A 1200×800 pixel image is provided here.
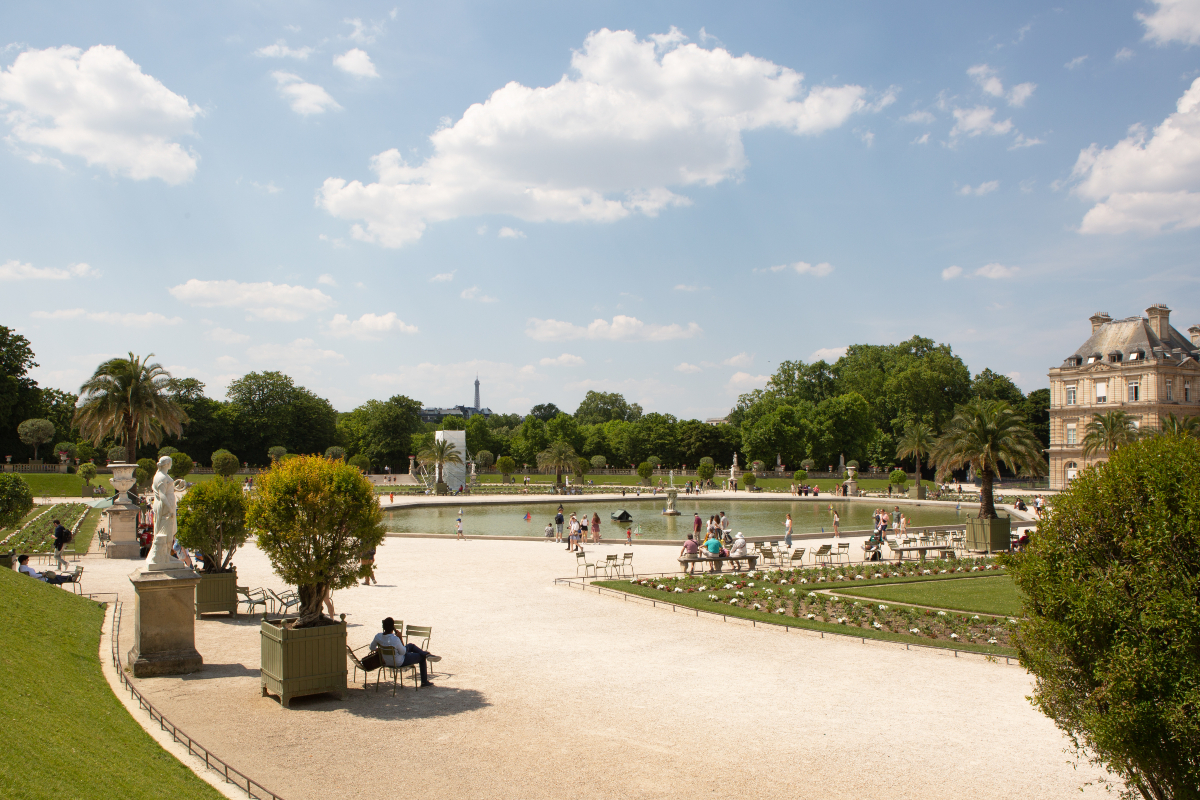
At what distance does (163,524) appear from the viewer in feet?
36.4


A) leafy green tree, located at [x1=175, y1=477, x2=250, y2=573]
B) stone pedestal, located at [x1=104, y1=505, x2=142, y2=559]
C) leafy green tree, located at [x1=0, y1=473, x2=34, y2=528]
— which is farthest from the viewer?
stone pedestal, located at [x1=104, y1=505, x2=142, y2=559]

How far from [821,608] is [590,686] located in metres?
7.01

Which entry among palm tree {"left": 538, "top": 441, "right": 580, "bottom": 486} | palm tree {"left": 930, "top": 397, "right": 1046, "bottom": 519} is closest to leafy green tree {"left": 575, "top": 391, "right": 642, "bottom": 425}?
palm tree {"left": 538, "top": 441, "right": 580, "bottom": 486}

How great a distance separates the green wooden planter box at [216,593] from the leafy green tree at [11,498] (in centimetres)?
1191

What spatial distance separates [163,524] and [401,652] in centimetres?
412

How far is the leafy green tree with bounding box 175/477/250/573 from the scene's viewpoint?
1477 centimetres

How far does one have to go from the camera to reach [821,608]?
15.5 metres

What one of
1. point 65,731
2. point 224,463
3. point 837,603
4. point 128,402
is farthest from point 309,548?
point 224,463

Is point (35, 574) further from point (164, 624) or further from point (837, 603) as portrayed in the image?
point (837, 603)

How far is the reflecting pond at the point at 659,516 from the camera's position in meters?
38.7

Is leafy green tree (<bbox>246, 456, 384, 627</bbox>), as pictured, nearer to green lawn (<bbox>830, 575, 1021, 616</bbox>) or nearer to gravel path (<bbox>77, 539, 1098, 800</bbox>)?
gravel path (<bbox>77, 539, 1098, 800</bbox>)

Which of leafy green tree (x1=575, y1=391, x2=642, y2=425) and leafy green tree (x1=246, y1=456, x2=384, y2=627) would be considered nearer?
leafy green tree (x1=246, y1=456, x2=384, y2=627)

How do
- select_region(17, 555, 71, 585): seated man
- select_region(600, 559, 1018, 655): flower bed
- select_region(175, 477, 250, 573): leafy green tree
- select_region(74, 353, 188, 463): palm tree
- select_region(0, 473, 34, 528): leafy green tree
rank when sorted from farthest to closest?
select_region(74, 353, 188, 463): palm tree < select_region(0, 473, 34, 528): leafy green tree < select_region(17, 555, 71, 585): seated man < select_region(175, 477, 250, 573): leafy green tree < select_region(600, 559, 1018, 655): flower bed

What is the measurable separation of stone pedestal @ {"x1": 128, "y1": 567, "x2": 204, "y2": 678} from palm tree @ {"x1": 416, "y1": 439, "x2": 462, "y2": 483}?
59.0 meters
